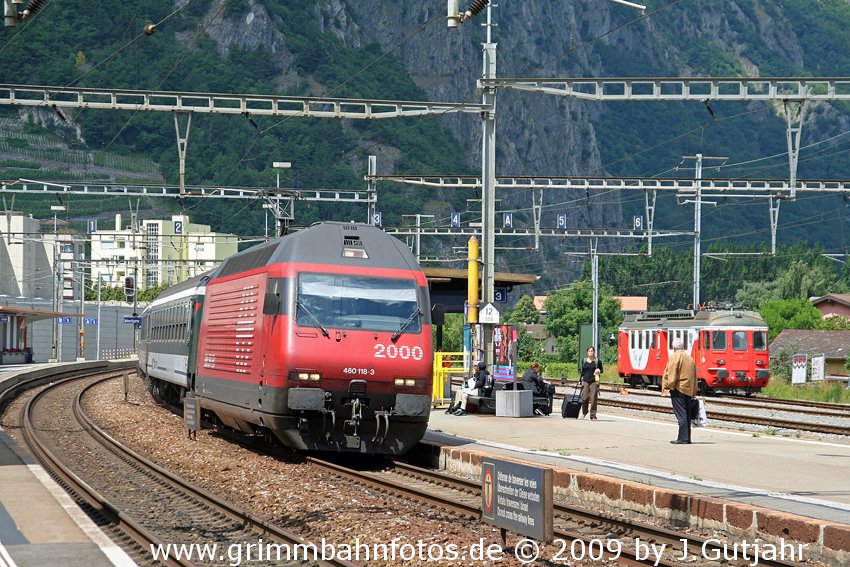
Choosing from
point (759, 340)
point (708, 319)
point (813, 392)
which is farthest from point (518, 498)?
point (813, 392)

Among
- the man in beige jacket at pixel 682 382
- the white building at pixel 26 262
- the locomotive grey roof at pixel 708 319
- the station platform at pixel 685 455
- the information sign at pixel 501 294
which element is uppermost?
the white building at pixel 26 262

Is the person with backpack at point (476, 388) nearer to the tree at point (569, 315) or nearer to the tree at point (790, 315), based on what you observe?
the tree at point (569, 315)

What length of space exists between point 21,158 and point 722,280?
106 meters

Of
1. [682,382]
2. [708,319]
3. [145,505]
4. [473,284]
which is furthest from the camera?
[708,319]

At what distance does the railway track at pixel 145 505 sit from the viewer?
35.9 feet

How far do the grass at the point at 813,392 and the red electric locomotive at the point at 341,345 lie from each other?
24.3 meters

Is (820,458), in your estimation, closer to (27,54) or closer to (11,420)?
(11,420)

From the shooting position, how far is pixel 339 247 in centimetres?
1839

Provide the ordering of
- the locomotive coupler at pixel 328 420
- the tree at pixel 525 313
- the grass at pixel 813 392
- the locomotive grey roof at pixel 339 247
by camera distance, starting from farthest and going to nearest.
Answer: the tree at pixel 525 313 < the grass at pixel 813 392 < the locomotive grey roof at pixel 339 247 < the locomotive coupler at pixel 328 420

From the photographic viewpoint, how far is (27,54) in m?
172

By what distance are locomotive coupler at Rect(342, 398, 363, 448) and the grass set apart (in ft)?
81.6

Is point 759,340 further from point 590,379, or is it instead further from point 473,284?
point 473,284

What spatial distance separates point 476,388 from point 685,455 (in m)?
9.56

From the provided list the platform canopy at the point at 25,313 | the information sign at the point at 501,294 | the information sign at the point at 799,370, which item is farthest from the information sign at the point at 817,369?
the platform canopy at the point at 25,313
